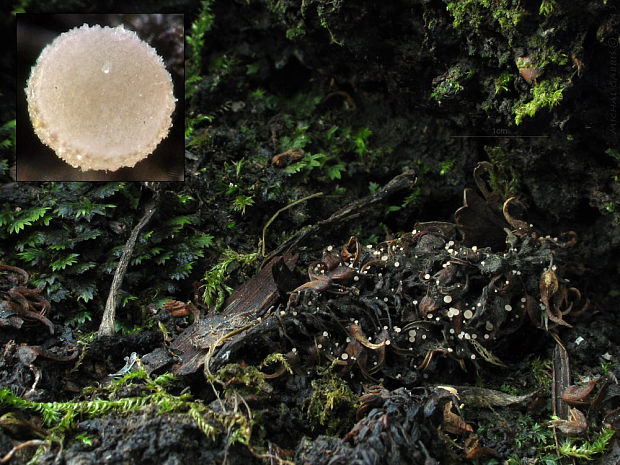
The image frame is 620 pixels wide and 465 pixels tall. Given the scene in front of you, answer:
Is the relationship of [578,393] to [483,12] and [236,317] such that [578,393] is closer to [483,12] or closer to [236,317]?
[236,317]

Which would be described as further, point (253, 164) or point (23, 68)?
point (253, 164)

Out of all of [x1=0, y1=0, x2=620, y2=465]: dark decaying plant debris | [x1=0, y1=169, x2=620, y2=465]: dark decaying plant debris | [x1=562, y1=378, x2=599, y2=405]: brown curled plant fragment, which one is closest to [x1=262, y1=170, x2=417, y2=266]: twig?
[x1=0, y1=0, x2=620, y2=465]: dark decaying plant debris

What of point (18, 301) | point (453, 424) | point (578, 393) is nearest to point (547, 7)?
point (578, 393)

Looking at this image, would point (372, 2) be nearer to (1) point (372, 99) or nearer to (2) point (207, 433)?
(1) point (372, 99)

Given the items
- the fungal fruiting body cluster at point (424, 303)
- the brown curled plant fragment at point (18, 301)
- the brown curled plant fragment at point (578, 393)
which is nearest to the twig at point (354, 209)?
A: the fungal fruiting body cluster at point (424, 303)

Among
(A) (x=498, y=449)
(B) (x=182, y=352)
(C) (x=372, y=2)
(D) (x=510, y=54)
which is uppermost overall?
(C) (x=372, y=2)

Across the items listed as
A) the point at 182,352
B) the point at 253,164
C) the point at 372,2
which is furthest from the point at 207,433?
the point at 372,2
